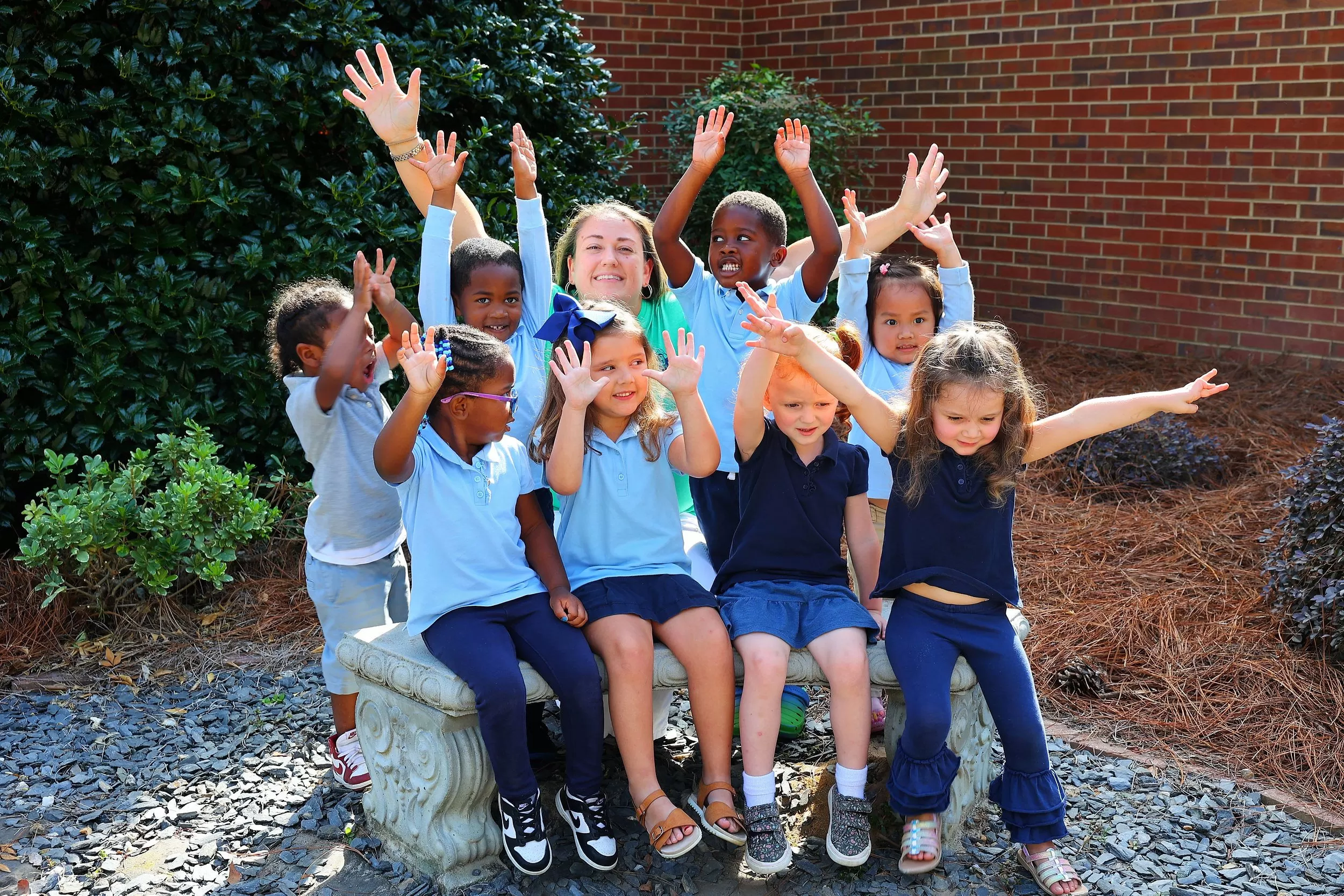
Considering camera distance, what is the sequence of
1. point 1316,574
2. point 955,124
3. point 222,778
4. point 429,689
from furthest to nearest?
1. point 955,124
2. point 1316,574
3. point 222,778
4. point 429,689

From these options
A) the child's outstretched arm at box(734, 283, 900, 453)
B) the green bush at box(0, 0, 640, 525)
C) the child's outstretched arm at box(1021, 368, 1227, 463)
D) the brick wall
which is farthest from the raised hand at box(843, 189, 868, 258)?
the brick wall

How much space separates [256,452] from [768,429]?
2501mm

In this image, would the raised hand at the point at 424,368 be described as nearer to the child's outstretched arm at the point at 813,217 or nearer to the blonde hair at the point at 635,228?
the blonde hair at the point at 635,228

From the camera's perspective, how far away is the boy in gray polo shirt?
334 cm

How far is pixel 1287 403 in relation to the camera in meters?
6.32

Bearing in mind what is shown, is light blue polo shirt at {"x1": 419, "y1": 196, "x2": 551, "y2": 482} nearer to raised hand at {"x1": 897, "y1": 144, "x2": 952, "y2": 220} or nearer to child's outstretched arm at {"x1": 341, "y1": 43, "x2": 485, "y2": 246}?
child's outstretched arm at {"x1": 341, "y1": 43, "x2": 485, "y2": 246}

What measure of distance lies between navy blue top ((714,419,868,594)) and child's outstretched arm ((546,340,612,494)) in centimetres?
48

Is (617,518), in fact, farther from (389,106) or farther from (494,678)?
(389,106)

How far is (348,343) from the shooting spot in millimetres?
3223

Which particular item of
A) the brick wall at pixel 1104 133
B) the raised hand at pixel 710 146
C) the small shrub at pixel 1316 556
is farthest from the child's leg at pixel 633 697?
the brick wall at pixel 1104 133

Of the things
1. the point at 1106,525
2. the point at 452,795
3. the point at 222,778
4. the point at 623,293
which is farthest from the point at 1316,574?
the point at 222,778

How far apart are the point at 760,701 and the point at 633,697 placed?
1.05ft

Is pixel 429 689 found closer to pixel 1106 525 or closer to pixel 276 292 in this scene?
pixel 276 292

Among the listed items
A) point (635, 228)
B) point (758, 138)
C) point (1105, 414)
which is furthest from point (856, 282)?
point (758, 138)
